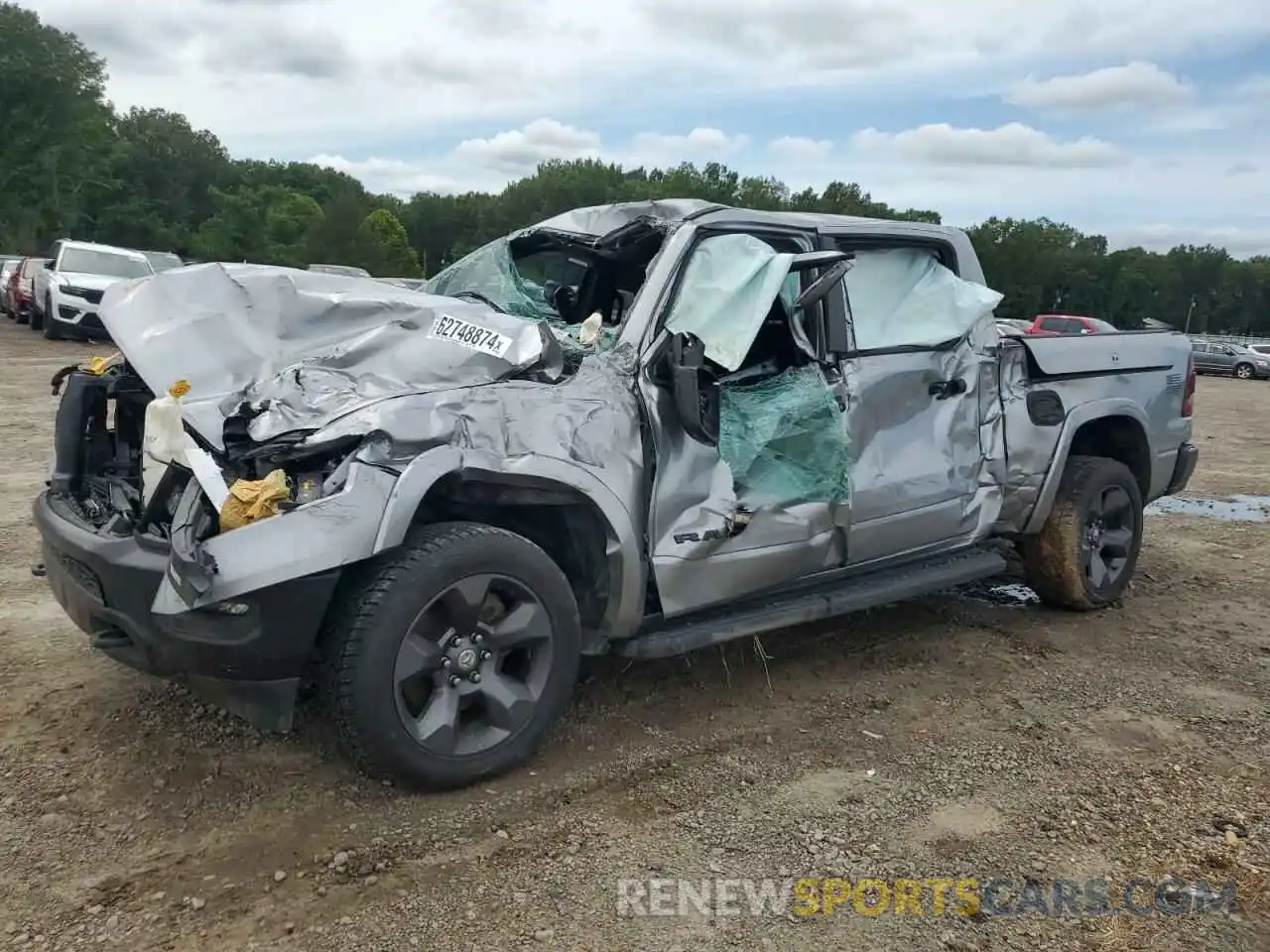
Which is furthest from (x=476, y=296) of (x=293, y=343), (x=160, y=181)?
(x=160, y=181)

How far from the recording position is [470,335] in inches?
143

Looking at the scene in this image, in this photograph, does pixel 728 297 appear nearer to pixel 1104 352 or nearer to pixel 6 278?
pixel 1104 352

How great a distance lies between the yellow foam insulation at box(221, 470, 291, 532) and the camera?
2.94 meters

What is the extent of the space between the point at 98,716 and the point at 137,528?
1014 millimetres

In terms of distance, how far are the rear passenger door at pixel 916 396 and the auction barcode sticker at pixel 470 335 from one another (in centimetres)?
148

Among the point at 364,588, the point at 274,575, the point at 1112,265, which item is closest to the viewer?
the point at 274,575

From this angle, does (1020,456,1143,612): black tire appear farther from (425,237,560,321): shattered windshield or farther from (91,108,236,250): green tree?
(91,108,236,250): green tree

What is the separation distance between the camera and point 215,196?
68125mm

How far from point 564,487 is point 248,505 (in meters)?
0.99

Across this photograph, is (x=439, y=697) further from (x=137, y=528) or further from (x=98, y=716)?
(x=98, y=716)

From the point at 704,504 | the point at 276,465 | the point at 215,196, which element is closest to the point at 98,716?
the point at 276,465

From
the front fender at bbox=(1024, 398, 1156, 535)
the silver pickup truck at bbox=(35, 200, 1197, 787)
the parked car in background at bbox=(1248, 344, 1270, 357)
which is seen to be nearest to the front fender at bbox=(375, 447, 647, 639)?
the silver pickup truck at bbox=(35, 200, 1197, 787)

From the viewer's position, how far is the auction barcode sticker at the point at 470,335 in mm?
3568

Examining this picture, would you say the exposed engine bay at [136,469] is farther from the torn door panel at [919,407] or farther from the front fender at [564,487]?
the torn door panel at [919,407]
